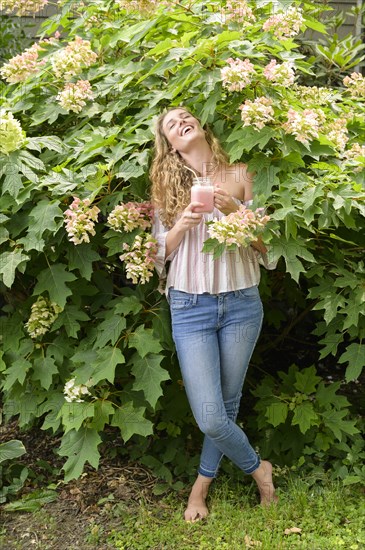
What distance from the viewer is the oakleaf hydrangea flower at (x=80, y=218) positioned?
2934 mm

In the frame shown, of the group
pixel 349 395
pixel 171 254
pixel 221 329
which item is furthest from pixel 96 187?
pixel 349 395

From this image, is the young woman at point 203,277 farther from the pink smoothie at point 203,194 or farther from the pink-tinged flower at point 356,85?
the pink-tinged flower at point 356,85

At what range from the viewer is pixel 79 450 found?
126 inches

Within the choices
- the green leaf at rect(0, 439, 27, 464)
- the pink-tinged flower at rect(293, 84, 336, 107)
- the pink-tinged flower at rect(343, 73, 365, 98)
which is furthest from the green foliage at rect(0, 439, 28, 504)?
the pink-tinged flower at rect(343, 73, 365, 98)

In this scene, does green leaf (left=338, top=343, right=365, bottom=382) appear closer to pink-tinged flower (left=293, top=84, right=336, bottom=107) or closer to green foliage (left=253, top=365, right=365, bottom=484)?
green foliage (left=253, top=365, right=365, bottom=484)

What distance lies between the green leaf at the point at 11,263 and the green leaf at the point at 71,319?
1.03 feet

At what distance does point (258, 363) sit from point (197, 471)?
94 cm

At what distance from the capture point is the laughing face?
301 centimetres

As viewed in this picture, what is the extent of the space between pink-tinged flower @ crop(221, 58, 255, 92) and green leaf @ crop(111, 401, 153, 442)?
134 centimetres

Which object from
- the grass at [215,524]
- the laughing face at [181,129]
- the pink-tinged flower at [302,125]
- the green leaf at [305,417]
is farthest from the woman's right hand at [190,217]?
the grass at [215,524]

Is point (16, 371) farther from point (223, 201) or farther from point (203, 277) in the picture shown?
Result: point (223, 201)

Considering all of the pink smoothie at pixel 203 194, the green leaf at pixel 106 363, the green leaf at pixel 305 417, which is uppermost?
the pink smoothie at pixel 203 194

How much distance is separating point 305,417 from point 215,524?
66cm

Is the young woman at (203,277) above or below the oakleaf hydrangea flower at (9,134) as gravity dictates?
below
